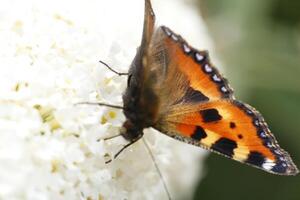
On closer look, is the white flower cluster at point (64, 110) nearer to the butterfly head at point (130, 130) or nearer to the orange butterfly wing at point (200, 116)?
the butterfly head at point (130, 130)

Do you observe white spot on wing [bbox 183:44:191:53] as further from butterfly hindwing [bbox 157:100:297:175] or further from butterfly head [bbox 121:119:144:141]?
butterfly head [bbox 121:119:144:141]

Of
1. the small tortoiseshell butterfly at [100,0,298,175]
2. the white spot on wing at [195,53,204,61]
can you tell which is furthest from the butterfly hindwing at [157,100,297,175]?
the white spot on wing at [195,53,204,61]

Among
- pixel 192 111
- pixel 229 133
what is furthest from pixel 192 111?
pixel 229 133

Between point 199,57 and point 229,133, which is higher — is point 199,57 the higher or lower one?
the higher one

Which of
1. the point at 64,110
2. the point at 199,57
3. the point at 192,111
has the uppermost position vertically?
the point at 199,57

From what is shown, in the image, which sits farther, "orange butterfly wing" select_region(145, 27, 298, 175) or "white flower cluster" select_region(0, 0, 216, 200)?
"orange butterfly wing" select_region(145, 27, 298, 175)

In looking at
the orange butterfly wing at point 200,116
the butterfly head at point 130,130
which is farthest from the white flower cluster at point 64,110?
the orange butterfly wing at point 200,116

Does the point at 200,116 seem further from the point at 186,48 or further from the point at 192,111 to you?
the point at 186,48
